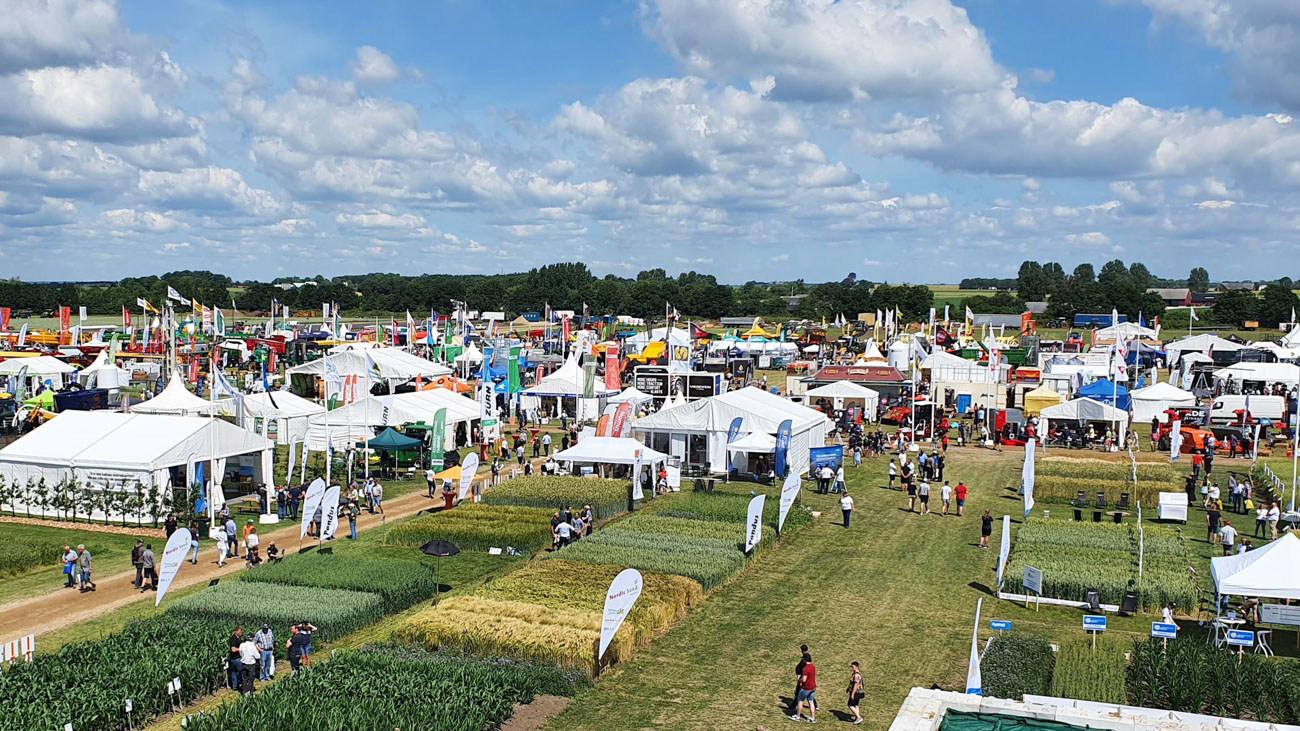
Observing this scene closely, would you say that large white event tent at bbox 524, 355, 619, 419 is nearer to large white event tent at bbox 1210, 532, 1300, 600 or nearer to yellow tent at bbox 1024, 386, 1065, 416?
yellow tent at bbox 1024, 386, 1065, 416

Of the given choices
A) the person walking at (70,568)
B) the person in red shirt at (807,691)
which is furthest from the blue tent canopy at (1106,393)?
the person walking at (70,568)

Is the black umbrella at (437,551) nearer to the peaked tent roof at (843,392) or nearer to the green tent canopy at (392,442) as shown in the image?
the green tent canopy at (392,442)

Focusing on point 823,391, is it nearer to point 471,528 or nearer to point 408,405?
point 408,405

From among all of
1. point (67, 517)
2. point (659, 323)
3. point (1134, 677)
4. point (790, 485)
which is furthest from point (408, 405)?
point (659, 323)

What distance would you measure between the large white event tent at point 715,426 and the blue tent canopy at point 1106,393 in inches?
694

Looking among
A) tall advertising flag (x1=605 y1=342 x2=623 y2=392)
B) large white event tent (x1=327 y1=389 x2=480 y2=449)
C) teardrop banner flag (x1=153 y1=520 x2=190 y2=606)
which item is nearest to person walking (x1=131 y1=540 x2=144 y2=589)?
teardrop banner flag (x1=153 y1=520 x2=190 y2=606)

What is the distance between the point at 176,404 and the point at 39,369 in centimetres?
2976

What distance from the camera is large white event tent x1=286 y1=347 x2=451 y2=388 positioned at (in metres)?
55.5

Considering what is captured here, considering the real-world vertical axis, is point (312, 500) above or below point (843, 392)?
below

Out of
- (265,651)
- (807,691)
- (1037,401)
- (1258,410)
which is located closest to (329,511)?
(265,651)

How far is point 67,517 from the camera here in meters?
28.7

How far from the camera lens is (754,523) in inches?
960

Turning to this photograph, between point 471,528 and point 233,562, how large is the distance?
559 cm

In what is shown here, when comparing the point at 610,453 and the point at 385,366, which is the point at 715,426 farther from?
the point at 385,366
